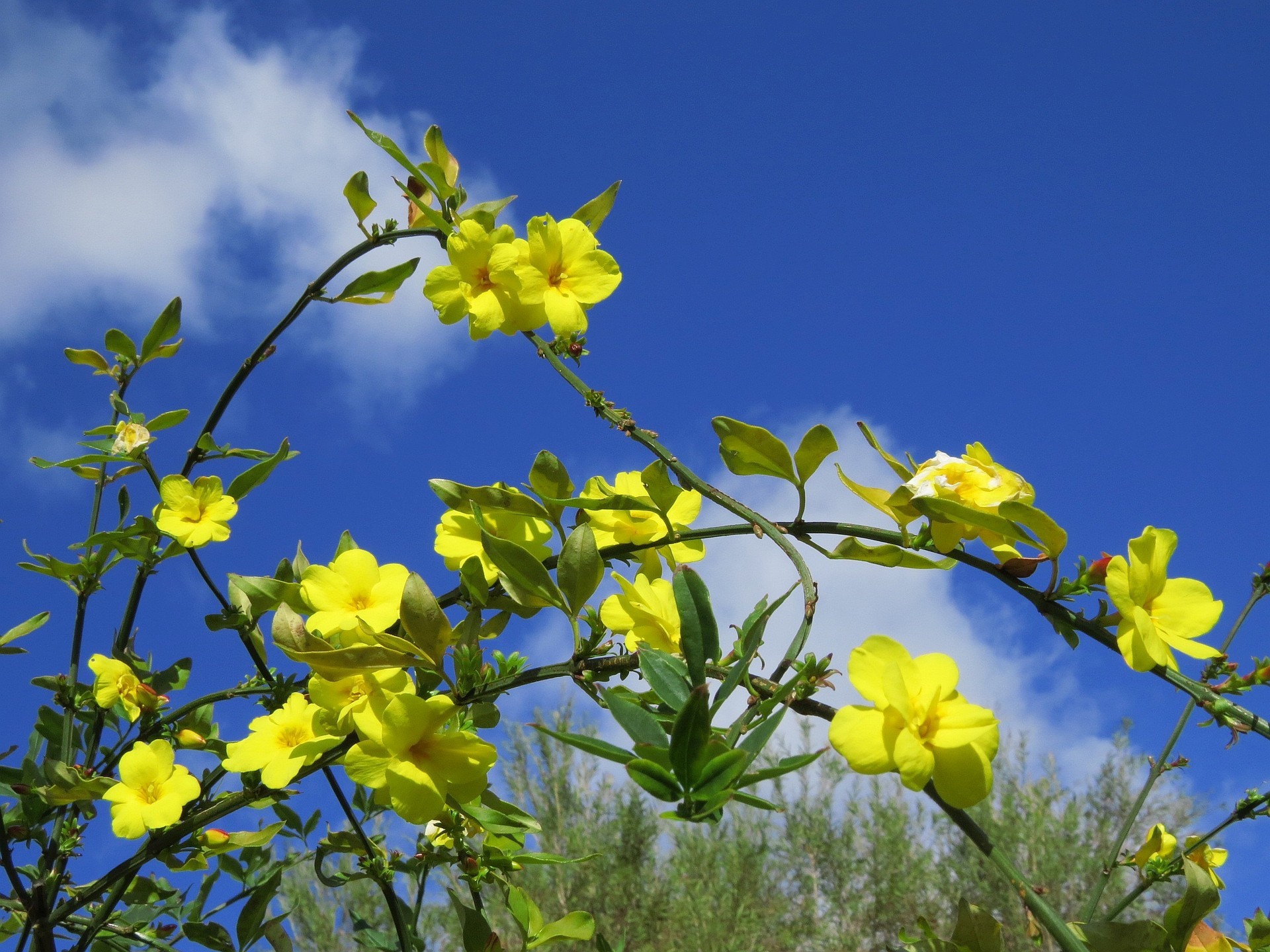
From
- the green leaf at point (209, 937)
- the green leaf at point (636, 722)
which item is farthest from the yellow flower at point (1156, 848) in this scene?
the green leaf at point (209, 937)

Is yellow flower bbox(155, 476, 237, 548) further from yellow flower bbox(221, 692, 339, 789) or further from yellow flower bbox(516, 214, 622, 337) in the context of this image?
yellow flower bbox(516, 214, 622, 337)

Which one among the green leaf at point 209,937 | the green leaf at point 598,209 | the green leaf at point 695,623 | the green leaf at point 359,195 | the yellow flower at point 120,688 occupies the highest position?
the green leaf at point 359,195

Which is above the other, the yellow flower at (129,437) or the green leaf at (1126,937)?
the yellow flower at (129,437)

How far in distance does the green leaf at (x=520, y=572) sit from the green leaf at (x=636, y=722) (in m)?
0.13

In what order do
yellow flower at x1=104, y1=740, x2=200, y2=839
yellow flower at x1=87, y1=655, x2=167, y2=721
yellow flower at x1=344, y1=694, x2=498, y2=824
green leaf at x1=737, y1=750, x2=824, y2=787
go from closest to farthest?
green leaf at x1=737, y1=750, x2=824, y2=787
yellow flower at x1=344, y1=694, x2=498, y2=824
yellow flower at x1=104, y1=740, x2=200, y2=839
yellow flower at x1=87, y1=655, x2=167, y2=721

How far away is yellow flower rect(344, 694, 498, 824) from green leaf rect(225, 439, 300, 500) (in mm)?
498

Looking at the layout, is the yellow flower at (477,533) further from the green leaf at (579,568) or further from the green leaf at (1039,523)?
the green leaf at (1039,523)

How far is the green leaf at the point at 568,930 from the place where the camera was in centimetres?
74

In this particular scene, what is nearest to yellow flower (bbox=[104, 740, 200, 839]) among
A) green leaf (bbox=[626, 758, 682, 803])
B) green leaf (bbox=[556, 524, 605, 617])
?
green leaf (bbox=[556, 524, 605, 617])

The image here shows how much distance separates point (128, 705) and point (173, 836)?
0.29 m

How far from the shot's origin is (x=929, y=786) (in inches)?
19.2

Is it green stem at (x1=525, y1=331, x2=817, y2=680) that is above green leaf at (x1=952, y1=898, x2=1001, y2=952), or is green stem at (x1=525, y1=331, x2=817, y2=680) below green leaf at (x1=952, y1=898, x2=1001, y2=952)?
above

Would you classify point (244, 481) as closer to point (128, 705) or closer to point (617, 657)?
point (128, 705)

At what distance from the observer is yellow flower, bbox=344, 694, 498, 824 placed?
497 mm
